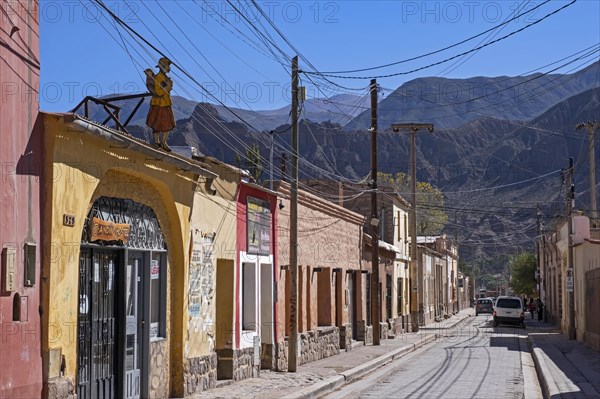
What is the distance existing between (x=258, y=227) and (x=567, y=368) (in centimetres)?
904

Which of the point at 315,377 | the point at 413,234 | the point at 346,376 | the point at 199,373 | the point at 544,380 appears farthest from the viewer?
the point at 413,234

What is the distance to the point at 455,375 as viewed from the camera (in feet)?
74.0

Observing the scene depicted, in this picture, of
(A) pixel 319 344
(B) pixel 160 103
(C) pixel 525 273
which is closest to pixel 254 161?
(A) pixel 319 344

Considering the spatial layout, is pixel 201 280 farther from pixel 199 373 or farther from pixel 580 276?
pixel 580 276

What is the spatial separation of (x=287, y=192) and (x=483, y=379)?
6909 millimetres

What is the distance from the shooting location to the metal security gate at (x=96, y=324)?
1292 cm

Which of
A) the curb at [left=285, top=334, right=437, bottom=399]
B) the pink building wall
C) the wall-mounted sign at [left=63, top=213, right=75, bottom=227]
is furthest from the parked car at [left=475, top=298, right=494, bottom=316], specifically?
the pink building wall

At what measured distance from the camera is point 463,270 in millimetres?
134500

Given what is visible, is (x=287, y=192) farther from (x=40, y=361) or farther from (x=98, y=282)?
(x=40, y=361)

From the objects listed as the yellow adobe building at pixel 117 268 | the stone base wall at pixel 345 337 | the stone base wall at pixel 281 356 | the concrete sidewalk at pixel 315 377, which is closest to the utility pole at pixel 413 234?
the concrete sidewalk at pixel 315 377

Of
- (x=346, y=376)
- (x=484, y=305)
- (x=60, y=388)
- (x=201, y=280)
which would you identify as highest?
(x=201, y=280)

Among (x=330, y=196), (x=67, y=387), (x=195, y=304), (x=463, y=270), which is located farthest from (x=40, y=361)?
(x=463, y=270)

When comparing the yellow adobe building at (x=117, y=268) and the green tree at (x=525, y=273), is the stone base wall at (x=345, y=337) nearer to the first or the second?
the yellow adobe building at (x=117, y=268)

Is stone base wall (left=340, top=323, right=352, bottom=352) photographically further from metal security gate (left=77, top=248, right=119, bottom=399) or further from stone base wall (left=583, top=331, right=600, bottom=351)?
metal security gate (left=77, top=248, right=119, bottom=399)
